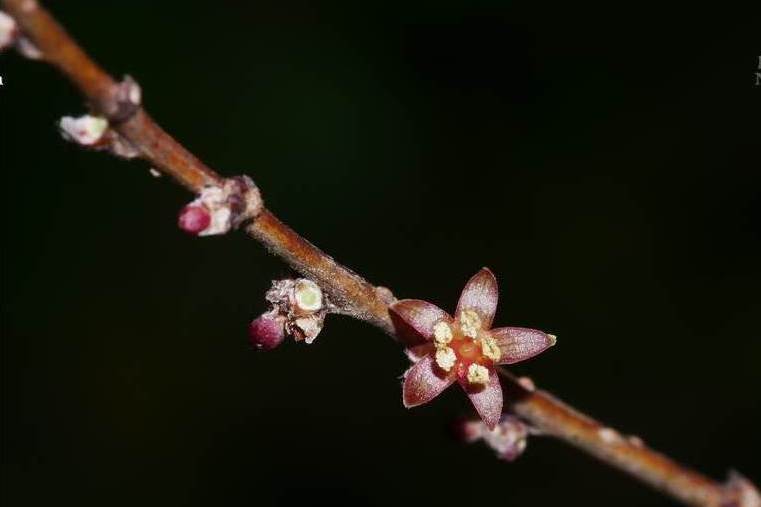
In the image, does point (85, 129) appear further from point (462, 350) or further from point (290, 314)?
point (462, 350)

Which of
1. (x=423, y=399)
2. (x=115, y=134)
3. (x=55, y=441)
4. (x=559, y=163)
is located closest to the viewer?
(x=115, y=134)

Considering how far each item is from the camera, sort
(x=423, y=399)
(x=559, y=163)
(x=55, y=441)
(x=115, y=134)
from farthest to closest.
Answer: (x=559, y=163), (x=55, y=441), (x=423, y=399), (x=115, y=134)

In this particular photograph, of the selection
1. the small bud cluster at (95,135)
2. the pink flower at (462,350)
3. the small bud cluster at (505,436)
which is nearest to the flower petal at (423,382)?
the pink flower at (462,350)

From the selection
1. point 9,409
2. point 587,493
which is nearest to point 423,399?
point 587,493

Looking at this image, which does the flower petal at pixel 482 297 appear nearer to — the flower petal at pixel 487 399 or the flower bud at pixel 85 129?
the flower petal at pixel 487 399

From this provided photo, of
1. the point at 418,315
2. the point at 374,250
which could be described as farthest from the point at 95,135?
the point at 374,250

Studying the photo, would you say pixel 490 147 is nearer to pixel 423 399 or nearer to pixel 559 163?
pixel 559 163

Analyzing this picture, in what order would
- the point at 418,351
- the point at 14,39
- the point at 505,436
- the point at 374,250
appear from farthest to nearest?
the point at 374,250
the point at 505,436
the point at 418,351
the point at 14,39
